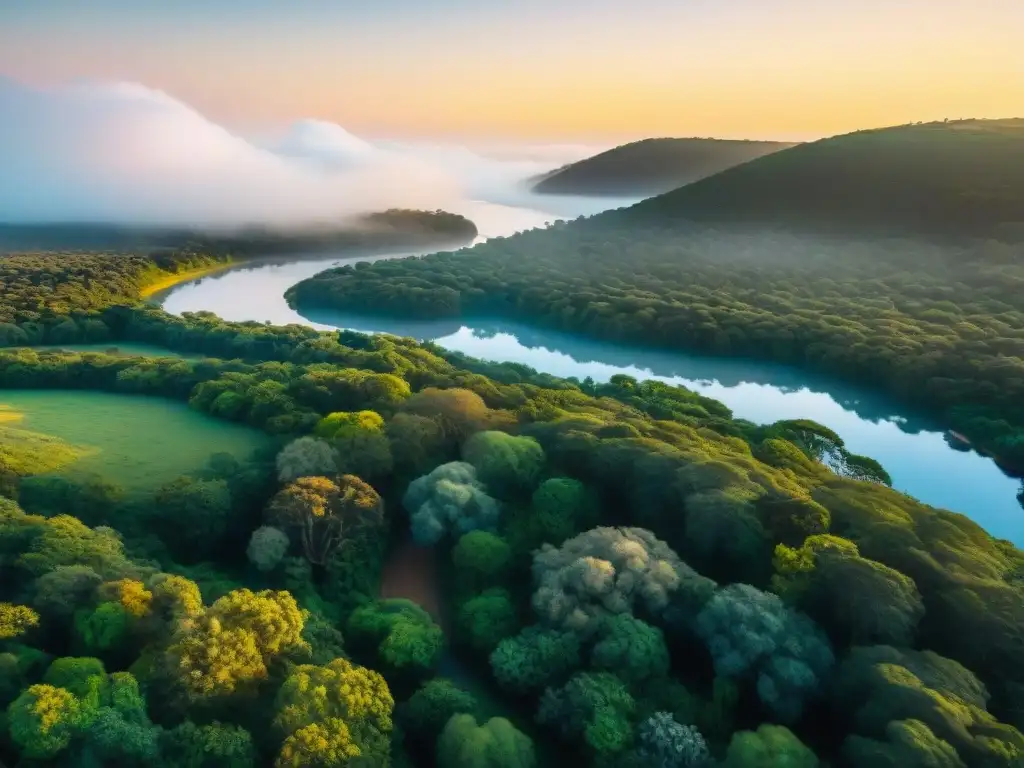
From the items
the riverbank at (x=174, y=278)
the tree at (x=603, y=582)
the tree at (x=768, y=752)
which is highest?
the riverbank at (x=174, y=278)

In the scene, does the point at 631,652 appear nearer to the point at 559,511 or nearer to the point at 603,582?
the point at 603,582

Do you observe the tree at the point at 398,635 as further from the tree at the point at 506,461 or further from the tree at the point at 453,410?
the tree at the point at 453,410

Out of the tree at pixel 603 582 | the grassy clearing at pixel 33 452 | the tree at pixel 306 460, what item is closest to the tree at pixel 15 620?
the grassy clearing at pixel 33 452

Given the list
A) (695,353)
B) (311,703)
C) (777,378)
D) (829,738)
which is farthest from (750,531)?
(695,353)

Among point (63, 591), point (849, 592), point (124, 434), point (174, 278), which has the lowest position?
point (849, 592)

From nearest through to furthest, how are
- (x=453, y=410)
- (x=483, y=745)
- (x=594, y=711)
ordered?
1. (x=483, y=745)
2. (x=594, y=711)
3. (x=453, y=410)

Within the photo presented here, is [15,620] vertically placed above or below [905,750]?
above

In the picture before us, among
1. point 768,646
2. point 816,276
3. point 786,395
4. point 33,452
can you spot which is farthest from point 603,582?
point 816,276

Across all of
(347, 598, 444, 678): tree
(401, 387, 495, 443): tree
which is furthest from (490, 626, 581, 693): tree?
(401, 387, 495, 443): tree
